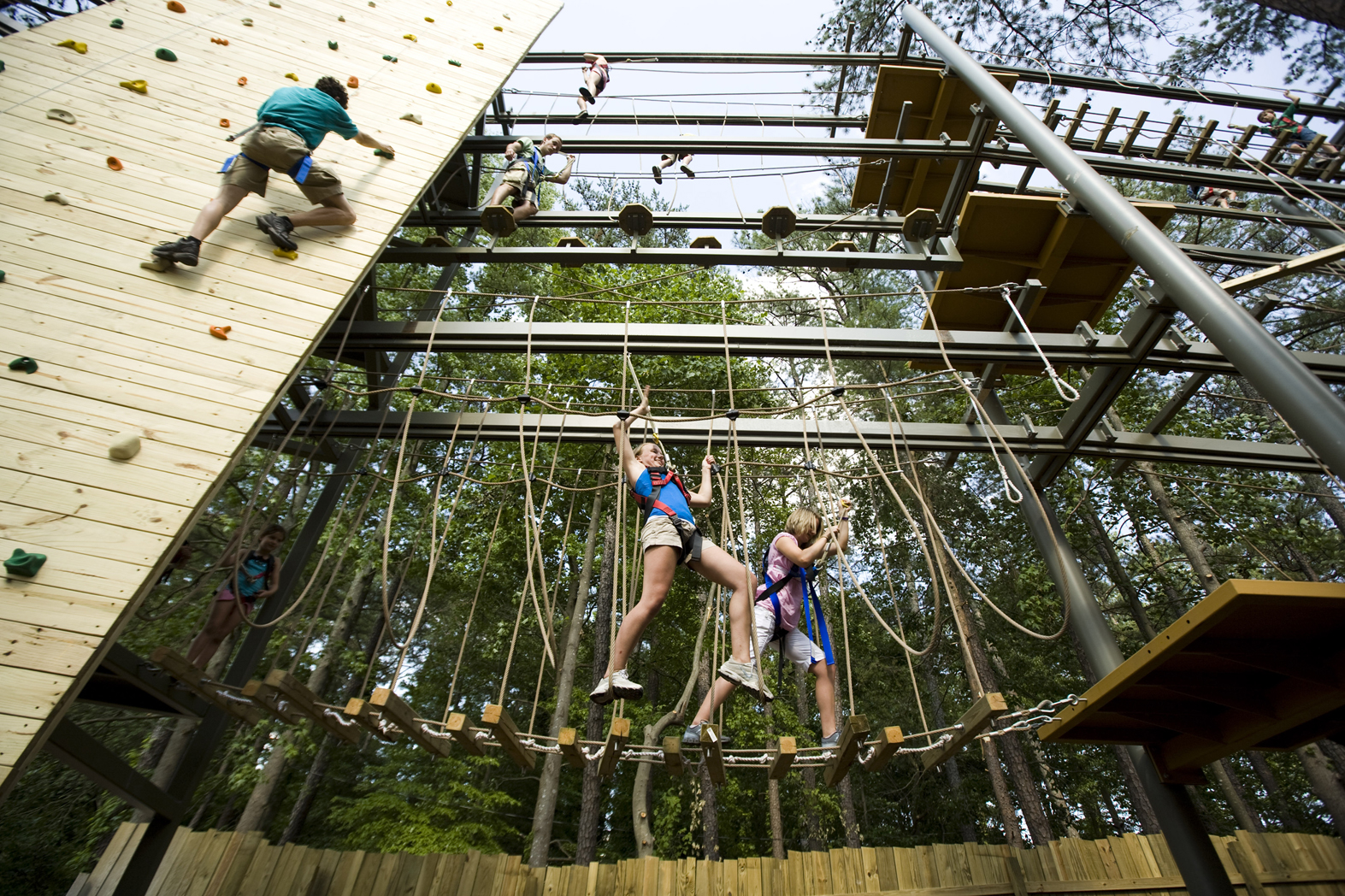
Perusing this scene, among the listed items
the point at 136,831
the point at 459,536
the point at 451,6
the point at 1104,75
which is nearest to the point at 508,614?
the point at 459,536

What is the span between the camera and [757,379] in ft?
38.8

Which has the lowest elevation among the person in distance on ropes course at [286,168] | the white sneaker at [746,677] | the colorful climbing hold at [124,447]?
the white sneaker at [746,677]

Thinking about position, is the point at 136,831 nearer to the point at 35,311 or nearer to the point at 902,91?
the point at 35,311

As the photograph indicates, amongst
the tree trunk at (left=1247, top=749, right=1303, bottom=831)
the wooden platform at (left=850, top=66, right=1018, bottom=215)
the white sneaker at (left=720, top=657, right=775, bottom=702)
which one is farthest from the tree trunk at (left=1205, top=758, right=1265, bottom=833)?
the white sneaker at (left=720, top=657, right=775, bottom=702)

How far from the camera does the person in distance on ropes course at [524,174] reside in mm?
5609

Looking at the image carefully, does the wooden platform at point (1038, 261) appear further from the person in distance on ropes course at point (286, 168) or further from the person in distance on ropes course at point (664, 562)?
the person in distance on ropes course at point (286, 168)

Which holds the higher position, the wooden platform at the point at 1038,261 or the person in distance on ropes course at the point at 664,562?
the wooden platform at the point at 1038,261

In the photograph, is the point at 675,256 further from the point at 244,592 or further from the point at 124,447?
the point at 244,592

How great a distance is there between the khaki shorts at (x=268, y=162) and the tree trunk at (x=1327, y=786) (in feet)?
35.7

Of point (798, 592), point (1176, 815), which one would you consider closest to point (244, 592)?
point (798, 592)

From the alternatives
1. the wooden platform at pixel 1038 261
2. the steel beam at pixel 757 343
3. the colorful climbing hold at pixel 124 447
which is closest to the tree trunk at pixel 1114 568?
the wooden platform at pixel 1038 261

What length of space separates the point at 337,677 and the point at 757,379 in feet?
37.4

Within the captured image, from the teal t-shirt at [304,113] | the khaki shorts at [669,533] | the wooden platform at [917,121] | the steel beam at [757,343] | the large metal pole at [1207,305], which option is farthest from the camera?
the wooden platform at [917,121]

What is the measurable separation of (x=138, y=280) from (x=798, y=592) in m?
3.51
